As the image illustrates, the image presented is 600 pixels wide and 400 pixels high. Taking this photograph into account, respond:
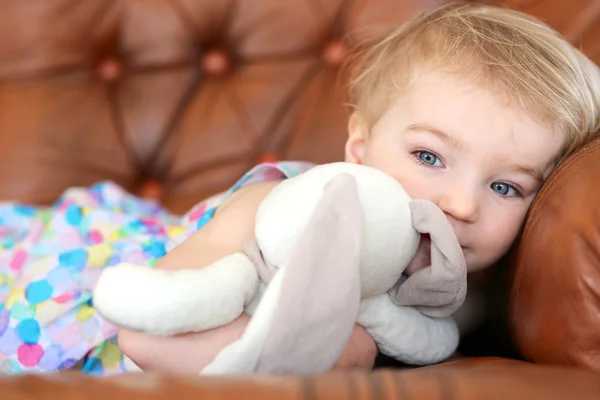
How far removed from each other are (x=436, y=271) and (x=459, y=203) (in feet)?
0.32

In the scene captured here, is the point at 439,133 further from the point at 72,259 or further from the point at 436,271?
the point at 72,259

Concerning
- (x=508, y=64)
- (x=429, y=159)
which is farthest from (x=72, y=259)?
(x=508, y=64)

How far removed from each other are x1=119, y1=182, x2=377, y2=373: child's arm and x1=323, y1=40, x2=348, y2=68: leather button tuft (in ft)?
1.59

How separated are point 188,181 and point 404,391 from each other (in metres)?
0.86

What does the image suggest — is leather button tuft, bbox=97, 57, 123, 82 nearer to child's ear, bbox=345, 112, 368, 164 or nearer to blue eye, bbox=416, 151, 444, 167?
child's ear, bbox=345, 112, 368, 164

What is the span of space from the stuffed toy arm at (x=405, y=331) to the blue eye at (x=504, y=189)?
0.54ft

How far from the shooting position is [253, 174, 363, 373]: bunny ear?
60 centimetres

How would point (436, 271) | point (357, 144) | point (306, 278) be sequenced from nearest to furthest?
point (306, 278) → point (436, 271) → point (357, 144)

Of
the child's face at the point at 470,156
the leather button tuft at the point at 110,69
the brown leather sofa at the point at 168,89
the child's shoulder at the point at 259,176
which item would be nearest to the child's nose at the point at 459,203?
the child's face at the point at 470,156

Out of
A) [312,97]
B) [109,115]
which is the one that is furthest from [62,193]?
[312,97]

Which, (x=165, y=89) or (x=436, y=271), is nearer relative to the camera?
(x=436, y=271)

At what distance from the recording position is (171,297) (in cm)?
63

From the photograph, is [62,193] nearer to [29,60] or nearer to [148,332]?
[29,60]

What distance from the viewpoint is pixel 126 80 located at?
1314 mm
